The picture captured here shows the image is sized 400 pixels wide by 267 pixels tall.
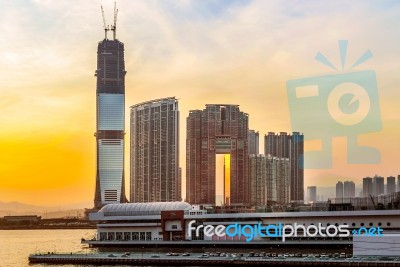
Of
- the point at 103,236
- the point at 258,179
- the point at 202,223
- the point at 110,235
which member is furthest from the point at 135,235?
the point at 258,179

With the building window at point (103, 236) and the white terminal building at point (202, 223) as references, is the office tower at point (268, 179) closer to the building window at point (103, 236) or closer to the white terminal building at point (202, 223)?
the building window at point (103, 236)

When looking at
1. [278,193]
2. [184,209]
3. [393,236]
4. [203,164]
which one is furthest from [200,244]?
[278,193]

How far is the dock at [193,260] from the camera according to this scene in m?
48.0

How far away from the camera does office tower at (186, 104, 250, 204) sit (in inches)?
6412

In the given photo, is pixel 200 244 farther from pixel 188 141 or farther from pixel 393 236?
pixel 188 141

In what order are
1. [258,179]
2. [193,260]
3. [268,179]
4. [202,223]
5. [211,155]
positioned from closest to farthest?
[193,260]
[202,223]
[211,155]
[258,179]
[268,179]

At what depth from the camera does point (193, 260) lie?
53.8m

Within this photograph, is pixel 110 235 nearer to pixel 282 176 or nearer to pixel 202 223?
pixel 202 223

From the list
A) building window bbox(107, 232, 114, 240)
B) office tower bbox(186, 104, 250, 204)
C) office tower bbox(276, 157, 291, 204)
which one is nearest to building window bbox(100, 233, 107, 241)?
building window bbox(107, 232, 114, 240)

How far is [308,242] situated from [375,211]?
6.29 meters

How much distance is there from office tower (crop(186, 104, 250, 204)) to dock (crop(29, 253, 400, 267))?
338 feet

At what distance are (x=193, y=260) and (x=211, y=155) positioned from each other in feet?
361

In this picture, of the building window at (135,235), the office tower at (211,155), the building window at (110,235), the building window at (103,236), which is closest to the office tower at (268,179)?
the office tower at (211,155)

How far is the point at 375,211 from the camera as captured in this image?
58344 mm
